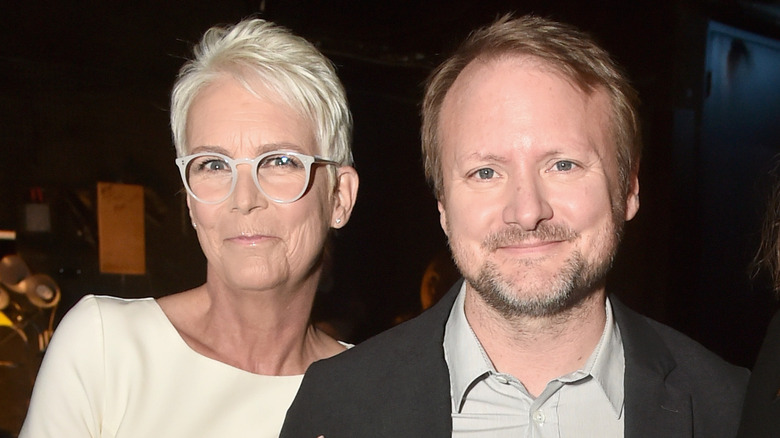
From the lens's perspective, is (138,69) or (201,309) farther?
(138,69)

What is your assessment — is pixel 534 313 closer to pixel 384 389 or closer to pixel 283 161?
pixel 384 389

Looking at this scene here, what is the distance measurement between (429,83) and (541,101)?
Answer: 43 cm

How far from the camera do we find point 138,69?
10.0 feet

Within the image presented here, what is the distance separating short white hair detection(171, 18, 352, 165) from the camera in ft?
7.38

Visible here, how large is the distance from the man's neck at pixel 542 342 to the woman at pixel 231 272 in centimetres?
60

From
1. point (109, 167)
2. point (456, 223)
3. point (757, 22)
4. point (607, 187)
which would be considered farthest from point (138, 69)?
point (757, 22)

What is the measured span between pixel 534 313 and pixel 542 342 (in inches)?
3.9

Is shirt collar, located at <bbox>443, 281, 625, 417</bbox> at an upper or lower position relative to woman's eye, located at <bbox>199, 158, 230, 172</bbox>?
lower

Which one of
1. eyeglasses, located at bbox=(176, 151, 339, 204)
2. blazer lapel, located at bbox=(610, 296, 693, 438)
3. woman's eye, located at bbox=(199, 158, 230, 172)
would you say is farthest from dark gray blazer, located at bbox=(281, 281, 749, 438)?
woman's eye, located at bbox=(199, 158, 230, 172)

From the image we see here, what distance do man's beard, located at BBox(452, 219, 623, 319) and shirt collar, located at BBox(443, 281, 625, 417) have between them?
0.13m

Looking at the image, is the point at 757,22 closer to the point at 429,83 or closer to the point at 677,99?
the point at 677,99

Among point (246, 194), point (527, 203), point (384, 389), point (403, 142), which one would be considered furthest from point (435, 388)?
point (403, 142)

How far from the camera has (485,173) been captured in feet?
6.56

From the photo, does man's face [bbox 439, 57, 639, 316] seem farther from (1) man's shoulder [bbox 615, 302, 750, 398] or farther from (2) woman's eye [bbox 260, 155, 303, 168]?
(2) woman's eye [bbox 260, 155, 303, 168]
